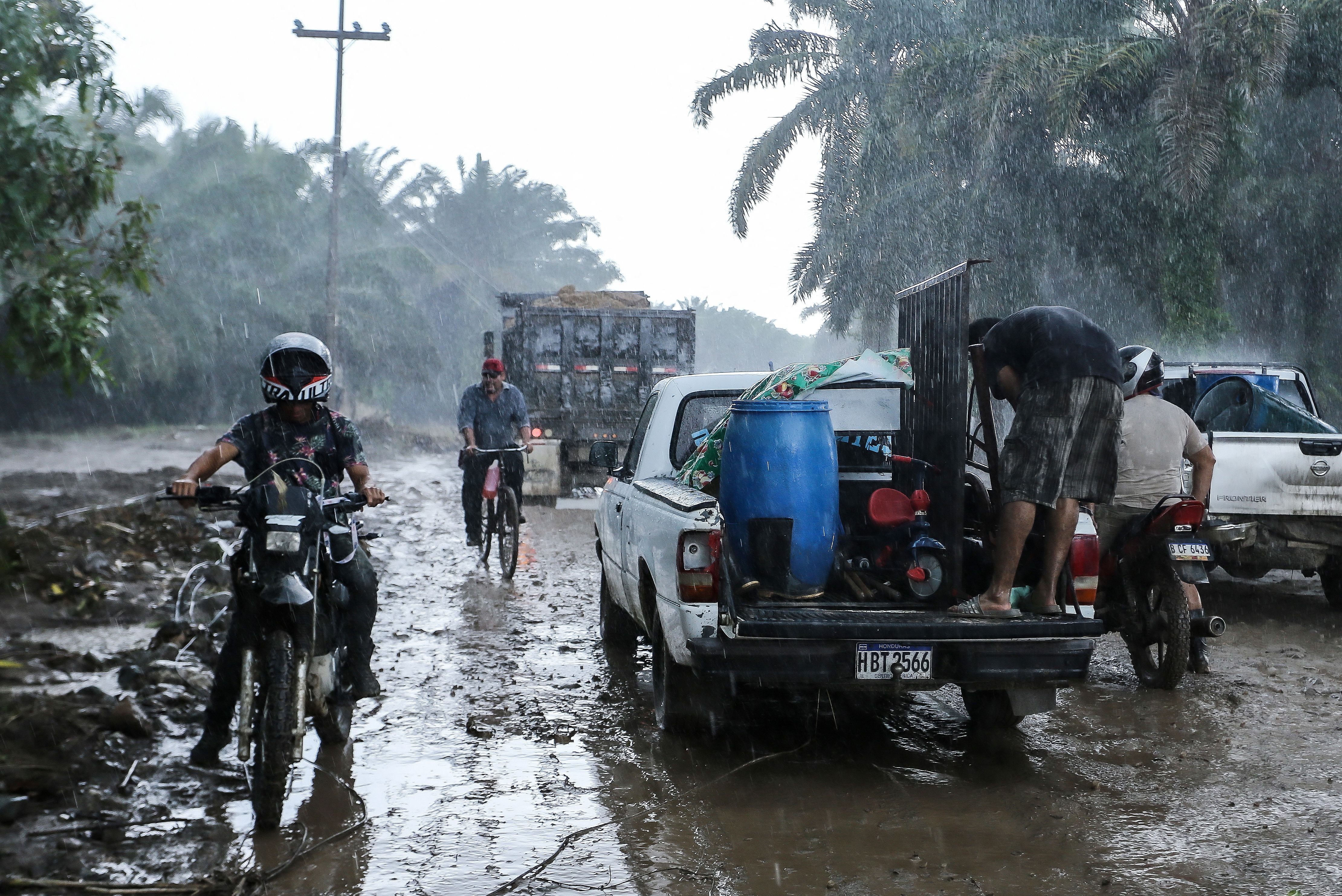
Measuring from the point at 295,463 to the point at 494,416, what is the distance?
20.6ft

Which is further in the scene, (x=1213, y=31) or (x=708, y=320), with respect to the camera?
(x=708, y=320)

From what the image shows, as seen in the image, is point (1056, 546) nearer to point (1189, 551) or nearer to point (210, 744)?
point (1189, 551)

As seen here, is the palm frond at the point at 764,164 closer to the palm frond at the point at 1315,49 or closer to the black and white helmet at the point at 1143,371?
the palm frond at the point at 1315,49

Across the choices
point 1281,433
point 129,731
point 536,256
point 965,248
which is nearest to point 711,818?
point 129,731

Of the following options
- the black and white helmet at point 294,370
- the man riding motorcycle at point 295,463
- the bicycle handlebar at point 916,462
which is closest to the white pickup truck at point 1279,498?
the bicycle handlebar at point 916,462

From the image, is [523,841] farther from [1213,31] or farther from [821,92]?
[821,92]

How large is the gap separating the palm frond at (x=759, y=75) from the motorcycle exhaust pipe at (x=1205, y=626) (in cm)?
2546

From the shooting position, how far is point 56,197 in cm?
788

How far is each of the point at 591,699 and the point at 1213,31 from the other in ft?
52.7

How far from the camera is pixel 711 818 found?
4.68 m

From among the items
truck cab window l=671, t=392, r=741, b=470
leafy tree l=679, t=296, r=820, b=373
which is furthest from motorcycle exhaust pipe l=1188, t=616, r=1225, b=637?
leafy tree l=679, t=296, r=820, b=373

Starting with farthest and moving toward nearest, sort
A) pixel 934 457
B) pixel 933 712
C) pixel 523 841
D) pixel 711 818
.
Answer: pixel 933 712 → pixel 934 457 → pixel 711 818 → pixel 523 841

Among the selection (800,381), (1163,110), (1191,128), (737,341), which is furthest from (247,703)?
(737,341)

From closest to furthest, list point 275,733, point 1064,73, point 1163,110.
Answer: point 275,733 < point 1163,110 < point 1064,73
